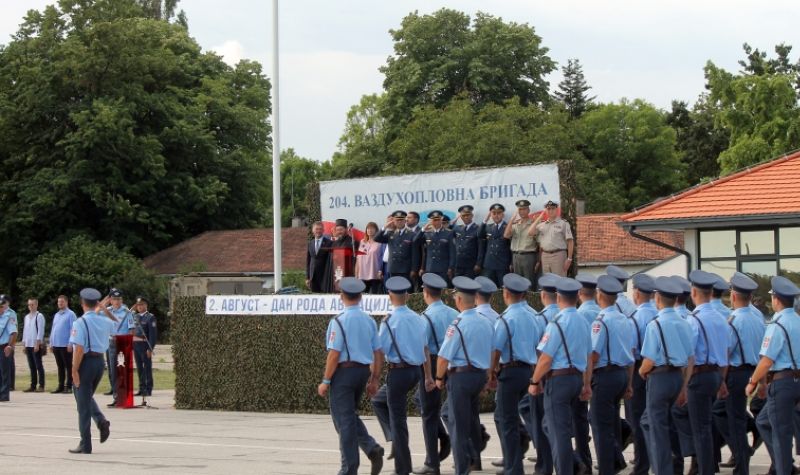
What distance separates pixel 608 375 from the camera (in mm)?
11867

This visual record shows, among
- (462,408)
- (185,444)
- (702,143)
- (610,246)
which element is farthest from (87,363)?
(702,143)

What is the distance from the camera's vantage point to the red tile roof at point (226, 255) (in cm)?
5556

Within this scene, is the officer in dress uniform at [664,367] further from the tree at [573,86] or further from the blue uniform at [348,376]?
the tree at [573,86]

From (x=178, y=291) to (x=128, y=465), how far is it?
3764 cm

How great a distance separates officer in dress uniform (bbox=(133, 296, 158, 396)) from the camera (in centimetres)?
2473

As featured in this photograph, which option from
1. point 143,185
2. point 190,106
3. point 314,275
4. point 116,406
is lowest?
point 116,406

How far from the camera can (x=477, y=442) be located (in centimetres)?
1288

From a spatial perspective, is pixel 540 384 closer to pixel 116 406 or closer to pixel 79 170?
pixel 116 406

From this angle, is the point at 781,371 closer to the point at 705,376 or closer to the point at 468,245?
the point at 705,376

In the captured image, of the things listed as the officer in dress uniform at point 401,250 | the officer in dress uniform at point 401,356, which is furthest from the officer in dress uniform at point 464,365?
the officer in dress uniform at point 401,250

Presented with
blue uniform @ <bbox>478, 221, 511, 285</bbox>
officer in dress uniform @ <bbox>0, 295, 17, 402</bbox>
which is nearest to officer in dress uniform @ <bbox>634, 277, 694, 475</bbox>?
blue uniform @ <bbox>478, 221, 511, 285</bbox>

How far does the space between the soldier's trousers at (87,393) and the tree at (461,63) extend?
4601 centimetres

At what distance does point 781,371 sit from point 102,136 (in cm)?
4336

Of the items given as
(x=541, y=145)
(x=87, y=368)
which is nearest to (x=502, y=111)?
(x=541, y=145)
